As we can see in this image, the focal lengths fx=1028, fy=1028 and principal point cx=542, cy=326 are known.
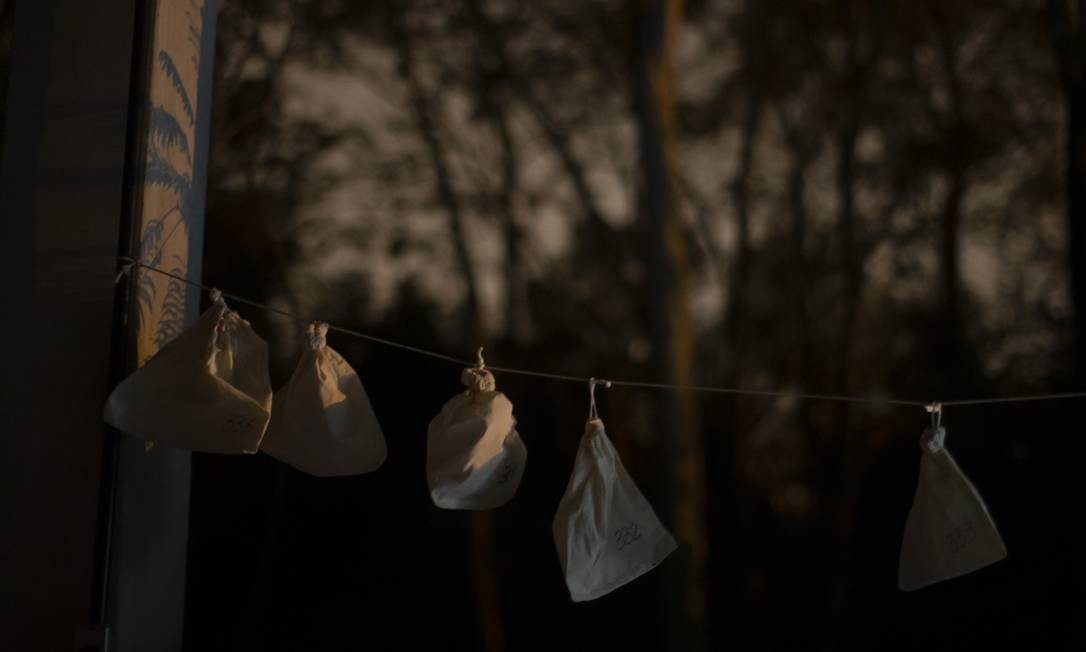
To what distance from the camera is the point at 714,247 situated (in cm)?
237

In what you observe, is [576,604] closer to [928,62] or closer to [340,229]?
[340,229]

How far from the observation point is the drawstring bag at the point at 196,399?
45.6 inches

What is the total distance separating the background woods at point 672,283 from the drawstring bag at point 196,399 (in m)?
1.03

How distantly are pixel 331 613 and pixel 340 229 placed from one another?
0.83 m

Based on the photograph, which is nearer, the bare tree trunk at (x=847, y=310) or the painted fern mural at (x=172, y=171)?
the painted fern mural at (x=172, y=171)

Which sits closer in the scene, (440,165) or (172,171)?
(172,171)

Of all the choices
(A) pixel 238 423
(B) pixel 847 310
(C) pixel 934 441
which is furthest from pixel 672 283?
(A) pixel 238 423

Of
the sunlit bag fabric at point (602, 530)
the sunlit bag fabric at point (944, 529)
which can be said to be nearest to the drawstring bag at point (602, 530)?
the sunlit bag fabric at point (602, 530)

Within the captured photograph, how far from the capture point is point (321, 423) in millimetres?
1211

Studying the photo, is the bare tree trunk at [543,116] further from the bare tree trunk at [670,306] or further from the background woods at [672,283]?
the bare tree trunk at [670,306]

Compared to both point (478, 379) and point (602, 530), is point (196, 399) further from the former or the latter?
point (602, 530)

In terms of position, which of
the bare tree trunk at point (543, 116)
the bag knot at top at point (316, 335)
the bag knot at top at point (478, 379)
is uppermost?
the bare tree trunk at point (543, 116)

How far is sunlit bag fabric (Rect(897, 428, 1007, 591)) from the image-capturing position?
1.31 m

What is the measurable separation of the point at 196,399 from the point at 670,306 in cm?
131
